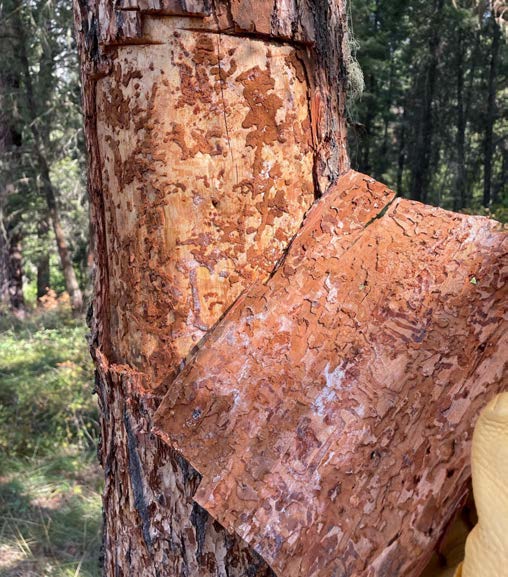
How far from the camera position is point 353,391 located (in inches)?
32.0

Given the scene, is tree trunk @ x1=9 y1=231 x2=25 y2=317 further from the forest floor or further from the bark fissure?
the bark fissure

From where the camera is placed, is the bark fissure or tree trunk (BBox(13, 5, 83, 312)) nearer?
the bark fissure

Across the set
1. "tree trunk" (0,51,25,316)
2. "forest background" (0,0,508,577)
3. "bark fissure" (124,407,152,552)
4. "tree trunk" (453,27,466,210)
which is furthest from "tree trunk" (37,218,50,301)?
"tree trunk" (453,27,466,210)

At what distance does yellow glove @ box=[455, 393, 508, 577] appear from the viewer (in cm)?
64

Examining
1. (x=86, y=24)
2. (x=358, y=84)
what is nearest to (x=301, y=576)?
(x=86, y=24)

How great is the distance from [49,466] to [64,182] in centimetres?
894

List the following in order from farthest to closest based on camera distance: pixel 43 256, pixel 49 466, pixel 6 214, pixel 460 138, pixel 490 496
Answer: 1. pixel 460 138
2. pixel 43 256
3. pixel 6 214
4. pixel 49 466
5. pixel 490 496

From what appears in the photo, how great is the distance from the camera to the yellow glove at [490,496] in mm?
642

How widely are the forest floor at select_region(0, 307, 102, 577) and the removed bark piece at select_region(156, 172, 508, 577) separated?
292cm

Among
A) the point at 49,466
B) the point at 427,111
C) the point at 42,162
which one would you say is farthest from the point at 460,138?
the point at 49,466

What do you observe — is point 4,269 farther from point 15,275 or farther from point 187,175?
point 187,175

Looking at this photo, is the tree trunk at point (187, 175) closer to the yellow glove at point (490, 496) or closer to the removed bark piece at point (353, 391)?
the removed bark piece at point (353, 391)

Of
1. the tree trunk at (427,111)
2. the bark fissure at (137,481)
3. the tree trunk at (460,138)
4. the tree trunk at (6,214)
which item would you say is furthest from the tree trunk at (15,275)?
the tree trunk at (460,138)

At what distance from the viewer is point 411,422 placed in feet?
2.57
